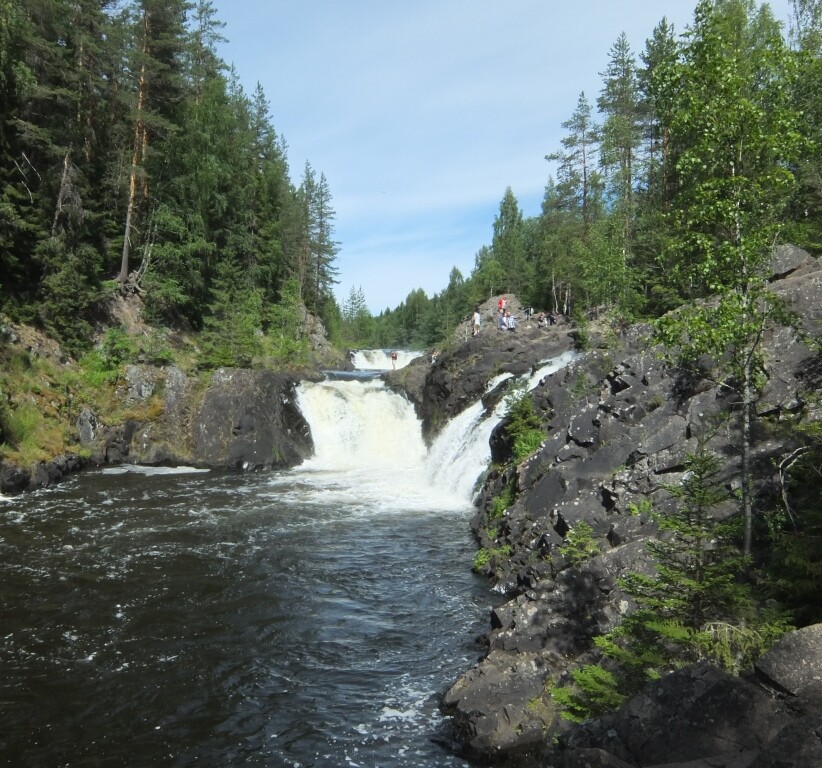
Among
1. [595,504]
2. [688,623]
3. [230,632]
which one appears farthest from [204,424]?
[688,623]

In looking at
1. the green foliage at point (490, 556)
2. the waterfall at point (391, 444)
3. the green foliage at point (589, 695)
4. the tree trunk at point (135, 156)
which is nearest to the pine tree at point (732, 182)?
the green foliage at point (589, 695)

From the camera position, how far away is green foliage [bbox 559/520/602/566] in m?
10.1

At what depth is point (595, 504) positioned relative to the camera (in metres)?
11.3

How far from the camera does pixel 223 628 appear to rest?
10352mm

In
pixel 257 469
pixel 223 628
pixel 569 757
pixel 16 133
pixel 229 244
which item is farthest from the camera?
pixel 229 244

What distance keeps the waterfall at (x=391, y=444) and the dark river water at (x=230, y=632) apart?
8.24ft

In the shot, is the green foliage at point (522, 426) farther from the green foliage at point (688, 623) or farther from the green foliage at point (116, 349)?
the green foliage at point (116, 349)

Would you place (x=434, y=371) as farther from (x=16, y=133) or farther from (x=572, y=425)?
(x=16, y=133)

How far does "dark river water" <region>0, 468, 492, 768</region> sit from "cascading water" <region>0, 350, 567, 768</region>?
0.03m

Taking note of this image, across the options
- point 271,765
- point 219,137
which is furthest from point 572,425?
point 219,137

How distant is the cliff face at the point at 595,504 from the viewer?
704 cm

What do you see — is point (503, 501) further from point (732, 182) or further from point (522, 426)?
point (732, 182)

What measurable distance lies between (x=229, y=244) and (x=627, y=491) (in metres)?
35.3

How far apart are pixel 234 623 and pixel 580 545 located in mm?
6395
